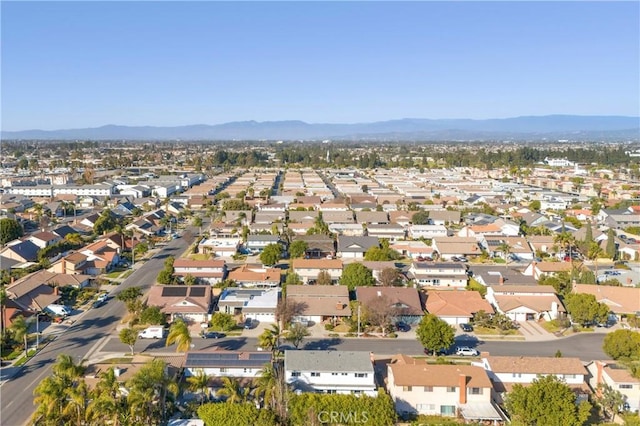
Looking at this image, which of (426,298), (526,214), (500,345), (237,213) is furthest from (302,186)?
(500,345)

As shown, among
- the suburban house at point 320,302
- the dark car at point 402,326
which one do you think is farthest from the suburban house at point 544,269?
the suburban house at point 320,302

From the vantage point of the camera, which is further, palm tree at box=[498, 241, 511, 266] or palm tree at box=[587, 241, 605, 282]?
palm tree at box=[498, 241, 511, 266]

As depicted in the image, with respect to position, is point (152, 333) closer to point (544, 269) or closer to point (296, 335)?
point (296, 335)

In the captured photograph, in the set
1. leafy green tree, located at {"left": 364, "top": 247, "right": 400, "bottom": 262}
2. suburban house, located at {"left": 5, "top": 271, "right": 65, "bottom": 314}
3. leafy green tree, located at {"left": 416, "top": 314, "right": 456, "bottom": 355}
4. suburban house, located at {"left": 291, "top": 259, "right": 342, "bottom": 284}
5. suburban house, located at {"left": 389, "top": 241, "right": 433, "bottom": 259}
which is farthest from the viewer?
suburban house, located at {"left": 389, "top": 241, "right": 433, "bottom": 259}

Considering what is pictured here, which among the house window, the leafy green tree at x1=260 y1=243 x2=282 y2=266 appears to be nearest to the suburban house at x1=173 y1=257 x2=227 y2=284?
the leafy green tree at x1=260 y1=243 x2=282 y2=266

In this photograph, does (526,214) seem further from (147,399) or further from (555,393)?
(147,399)

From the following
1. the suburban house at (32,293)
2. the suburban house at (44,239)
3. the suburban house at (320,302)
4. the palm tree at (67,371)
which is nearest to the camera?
the palm tree at (67,371)

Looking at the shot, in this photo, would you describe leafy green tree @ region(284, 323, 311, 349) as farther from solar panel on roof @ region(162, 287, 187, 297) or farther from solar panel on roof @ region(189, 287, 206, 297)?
solar panel on roof @ region(162, 287, 187, 297)

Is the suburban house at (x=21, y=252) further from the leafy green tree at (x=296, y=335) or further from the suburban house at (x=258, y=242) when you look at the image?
the leafy green tree at (x=296, y=335)
